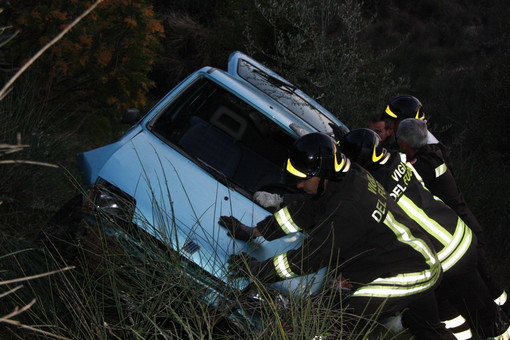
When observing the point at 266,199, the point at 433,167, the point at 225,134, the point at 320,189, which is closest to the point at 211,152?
the point at 225,134

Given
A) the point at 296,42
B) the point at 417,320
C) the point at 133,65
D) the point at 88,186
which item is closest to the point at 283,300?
the point at 417,320

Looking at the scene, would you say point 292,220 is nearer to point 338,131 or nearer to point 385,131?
point 385,131

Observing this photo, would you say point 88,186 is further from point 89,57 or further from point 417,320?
point 89,57

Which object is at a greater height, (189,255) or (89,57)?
(189,255)

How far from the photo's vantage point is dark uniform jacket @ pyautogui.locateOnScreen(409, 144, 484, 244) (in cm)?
486

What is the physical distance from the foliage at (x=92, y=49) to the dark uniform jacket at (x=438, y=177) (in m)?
3.94

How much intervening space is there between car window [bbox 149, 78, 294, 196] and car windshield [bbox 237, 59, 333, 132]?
30 cm

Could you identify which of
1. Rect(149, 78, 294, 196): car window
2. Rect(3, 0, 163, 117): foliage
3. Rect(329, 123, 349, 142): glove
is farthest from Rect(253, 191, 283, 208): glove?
Rect(3, 0, 163, 117): foliage

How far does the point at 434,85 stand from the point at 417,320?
12559 millimetres

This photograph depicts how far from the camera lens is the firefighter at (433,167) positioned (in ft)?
15.5

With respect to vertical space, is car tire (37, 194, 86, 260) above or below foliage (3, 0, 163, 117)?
above

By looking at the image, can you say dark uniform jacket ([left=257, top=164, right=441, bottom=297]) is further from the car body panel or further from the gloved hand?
the car body panel

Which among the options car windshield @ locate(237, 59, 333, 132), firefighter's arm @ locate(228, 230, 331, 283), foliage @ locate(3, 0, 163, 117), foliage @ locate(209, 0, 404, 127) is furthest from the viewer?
foliage @ locate(209, 0, 404, 127)

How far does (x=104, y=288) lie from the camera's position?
10.3 ft
